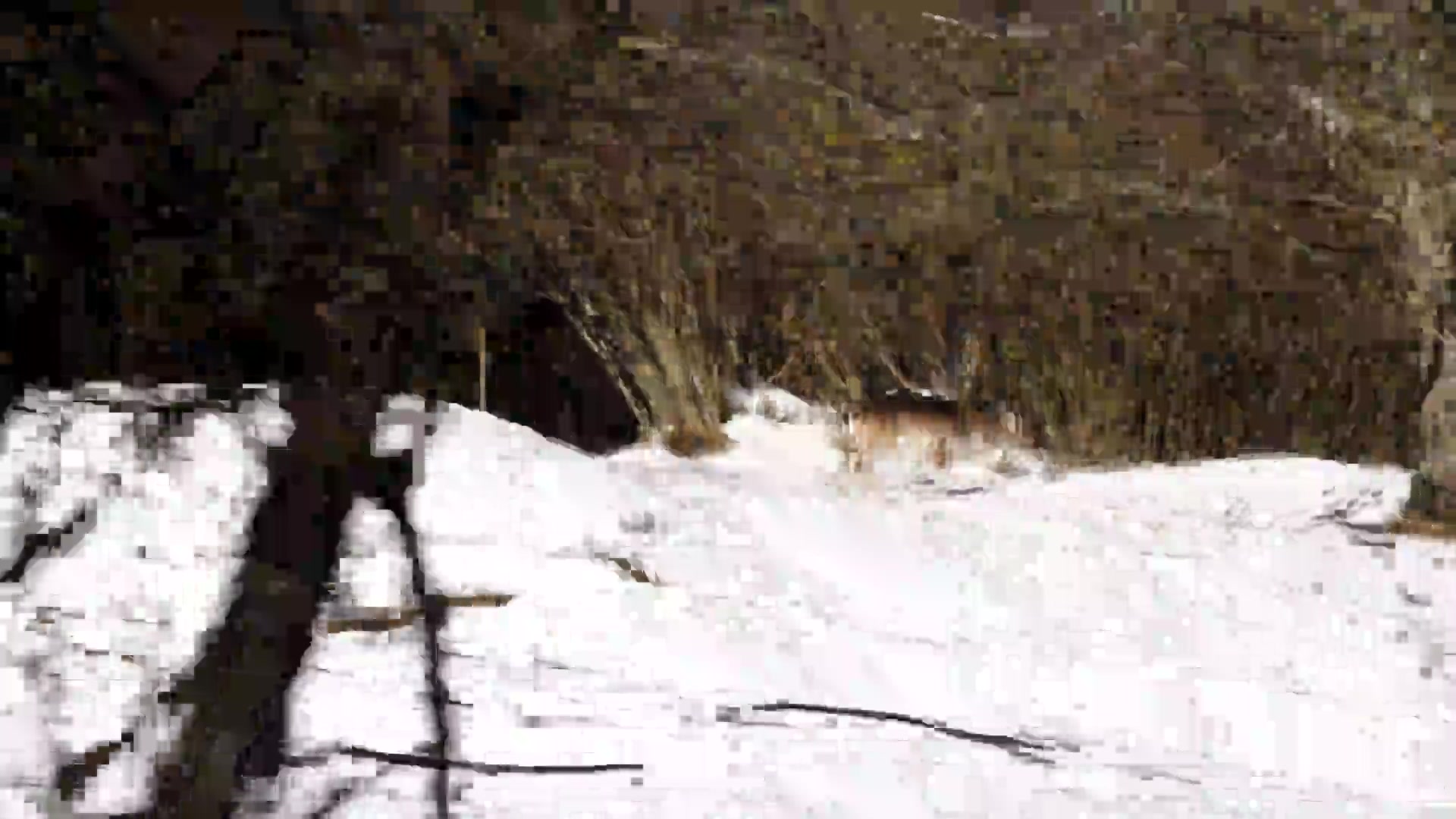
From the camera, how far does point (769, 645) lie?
80 cm

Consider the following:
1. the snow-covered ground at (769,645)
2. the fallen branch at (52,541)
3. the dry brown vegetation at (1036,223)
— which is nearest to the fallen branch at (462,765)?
the snow-covered ground at (769,645)

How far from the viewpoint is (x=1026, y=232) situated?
1.01 meters

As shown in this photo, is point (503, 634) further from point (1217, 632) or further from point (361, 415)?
point (1217, 632)

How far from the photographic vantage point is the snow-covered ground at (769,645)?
0.69 m

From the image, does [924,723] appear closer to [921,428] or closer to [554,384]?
[921,428]

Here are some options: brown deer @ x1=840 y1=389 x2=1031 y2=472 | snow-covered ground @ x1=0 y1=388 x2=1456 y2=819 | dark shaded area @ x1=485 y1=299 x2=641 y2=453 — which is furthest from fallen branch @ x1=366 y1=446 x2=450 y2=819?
brown deer @ x1=840 y1=389 x2=1031 y2=472

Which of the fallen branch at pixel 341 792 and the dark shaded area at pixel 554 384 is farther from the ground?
the dark shaded area at pixel 554 384

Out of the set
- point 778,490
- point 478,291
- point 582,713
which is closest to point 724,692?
point 582,713

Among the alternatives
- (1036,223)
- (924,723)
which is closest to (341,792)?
(924,723)

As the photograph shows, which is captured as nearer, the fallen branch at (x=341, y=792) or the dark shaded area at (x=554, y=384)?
the fallen branch at (x=341, y=792)

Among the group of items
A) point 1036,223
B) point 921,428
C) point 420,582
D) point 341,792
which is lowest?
point 341,792

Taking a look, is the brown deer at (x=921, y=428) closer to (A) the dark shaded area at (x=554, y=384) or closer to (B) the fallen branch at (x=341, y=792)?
(A) the dark shaded area at (x=554, y=384)

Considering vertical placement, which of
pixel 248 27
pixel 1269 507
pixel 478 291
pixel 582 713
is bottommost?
pixel 582 713

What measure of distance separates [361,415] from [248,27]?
0.27m
